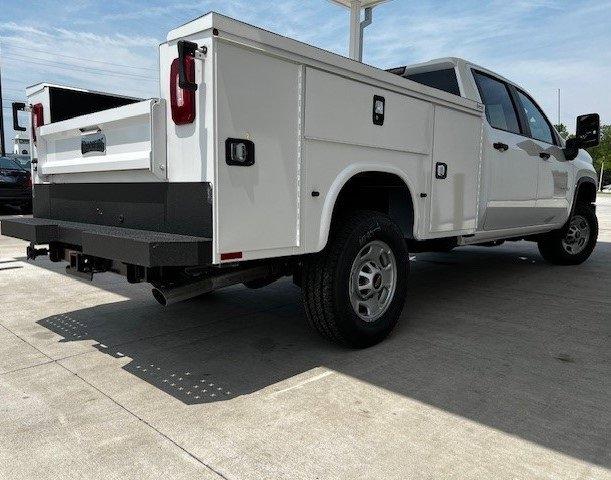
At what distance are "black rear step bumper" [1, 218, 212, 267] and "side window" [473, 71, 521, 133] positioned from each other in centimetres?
320

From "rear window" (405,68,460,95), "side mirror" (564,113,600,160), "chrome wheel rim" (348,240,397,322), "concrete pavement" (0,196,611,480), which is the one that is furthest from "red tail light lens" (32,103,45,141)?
"side mirror" (564,113,600,160)

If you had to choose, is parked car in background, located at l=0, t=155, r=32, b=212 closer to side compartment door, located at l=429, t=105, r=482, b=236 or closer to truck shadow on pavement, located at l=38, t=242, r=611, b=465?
truck shadow on pavement, located at l=38, t=242, r=611, b=465

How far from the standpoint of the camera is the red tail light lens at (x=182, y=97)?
2.49m

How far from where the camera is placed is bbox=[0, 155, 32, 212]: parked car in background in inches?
453

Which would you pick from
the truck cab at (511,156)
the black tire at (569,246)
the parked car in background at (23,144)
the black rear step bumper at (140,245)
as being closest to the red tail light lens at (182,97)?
the black rear step bumper at (140,245)

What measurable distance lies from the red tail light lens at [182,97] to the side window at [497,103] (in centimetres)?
302

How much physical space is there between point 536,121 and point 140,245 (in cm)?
475

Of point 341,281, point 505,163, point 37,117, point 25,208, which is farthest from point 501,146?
point 25,208

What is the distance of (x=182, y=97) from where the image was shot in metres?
2.60

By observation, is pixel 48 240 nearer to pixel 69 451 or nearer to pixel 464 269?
pixel 69 451

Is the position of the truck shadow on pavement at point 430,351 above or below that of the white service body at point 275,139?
below

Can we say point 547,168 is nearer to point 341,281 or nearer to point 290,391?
point 341,281

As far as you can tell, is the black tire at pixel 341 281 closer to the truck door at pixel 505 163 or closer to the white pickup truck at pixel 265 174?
the white pickup truck at pixel 265 174

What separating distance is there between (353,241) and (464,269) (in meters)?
3.94
